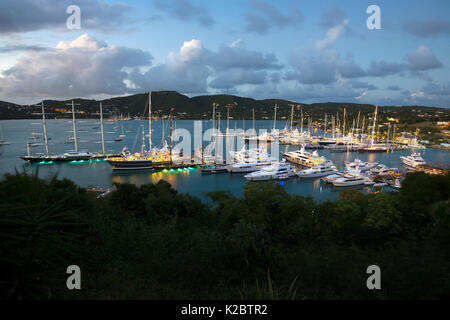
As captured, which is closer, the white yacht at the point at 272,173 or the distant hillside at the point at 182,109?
the white yacht at the point at 272,173

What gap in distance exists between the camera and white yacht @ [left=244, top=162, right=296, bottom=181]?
25.4m

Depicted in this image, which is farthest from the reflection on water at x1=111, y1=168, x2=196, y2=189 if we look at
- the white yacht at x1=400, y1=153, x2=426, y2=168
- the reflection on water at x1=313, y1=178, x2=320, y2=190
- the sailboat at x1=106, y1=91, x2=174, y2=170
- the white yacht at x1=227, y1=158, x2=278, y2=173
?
the white yacht at x1=400, y1=153, x2=426, y2=168

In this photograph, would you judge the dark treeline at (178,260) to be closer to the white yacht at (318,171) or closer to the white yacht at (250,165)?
the white yacht at (318,171)

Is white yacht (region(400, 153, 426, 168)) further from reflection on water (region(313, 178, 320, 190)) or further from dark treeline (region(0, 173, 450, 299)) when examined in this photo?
dark treeline (region(0, 173, 450, 299))

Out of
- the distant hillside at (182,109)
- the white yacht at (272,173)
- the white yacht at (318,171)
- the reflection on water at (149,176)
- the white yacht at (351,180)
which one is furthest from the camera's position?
the distant hillside at (182,109)

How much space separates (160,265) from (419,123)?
82.9 meters

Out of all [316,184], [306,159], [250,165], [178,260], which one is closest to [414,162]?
[306,159]

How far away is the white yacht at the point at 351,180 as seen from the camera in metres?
23.5

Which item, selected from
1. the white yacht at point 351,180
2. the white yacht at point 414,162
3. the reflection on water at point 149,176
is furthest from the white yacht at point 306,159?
the reflection on water at point 149,176

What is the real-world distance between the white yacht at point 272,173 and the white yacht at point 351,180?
4.46 meters

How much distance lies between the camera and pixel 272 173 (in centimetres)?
2578
